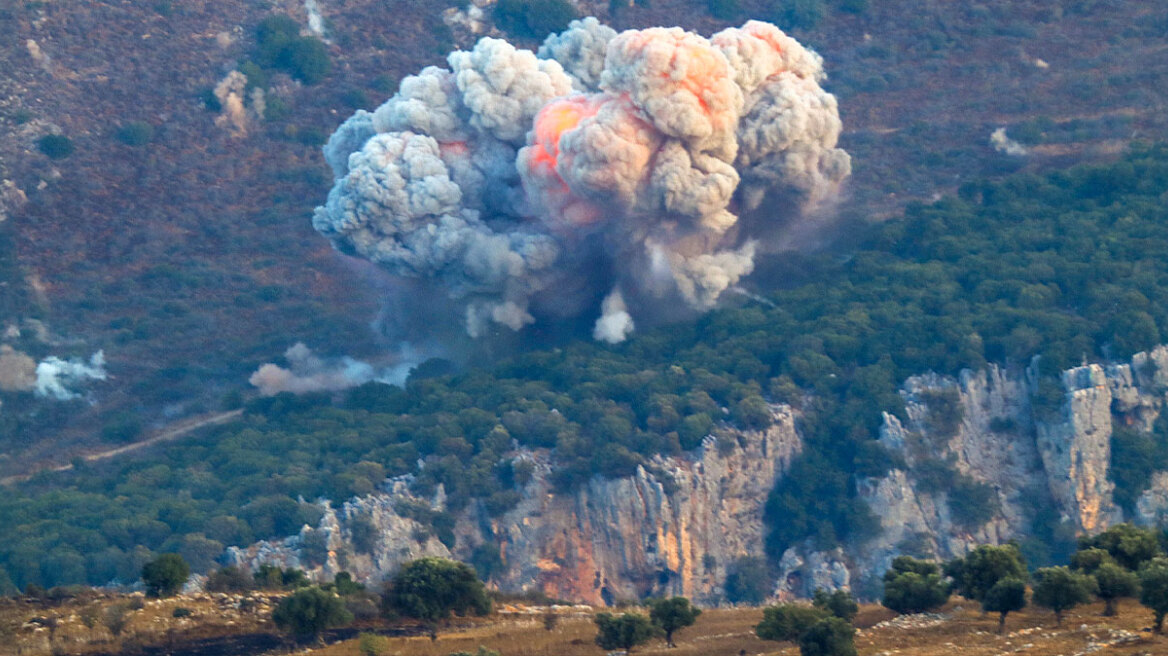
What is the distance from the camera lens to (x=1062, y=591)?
6919 centimetres

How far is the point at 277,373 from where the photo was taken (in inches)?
4823

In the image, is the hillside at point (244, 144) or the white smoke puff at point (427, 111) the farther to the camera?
the hillside at point (244, 144)

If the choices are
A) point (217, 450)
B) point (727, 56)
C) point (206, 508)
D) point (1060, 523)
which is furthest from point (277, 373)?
point (1060, 523)

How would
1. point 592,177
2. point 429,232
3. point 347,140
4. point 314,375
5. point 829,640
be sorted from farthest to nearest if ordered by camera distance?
point 314,375 → point 347,140 → point 429,232 → point 592,177 → point 829,640

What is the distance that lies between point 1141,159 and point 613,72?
3503 cm

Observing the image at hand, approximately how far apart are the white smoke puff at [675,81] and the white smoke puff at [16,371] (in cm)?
3801

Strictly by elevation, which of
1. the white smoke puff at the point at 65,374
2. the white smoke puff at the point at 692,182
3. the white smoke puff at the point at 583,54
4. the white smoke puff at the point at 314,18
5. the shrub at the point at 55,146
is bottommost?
the white smoke puff at the point at 65,374

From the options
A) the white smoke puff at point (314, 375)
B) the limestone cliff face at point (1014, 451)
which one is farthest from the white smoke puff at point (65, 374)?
the limestone cliff face at point (1014, 451)

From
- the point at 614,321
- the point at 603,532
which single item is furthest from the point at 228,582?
the point at 614,321

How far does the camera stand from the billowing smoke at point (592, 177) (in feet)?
357

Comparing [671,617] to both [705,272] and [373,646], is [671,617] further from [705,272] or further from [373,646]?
[705,272]

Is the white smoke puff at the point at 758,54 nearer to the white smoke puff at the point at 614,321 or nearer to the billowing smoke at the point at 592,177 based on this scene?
the billowing smoke at the point at 592,177

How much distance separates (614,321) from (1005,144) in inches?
1230

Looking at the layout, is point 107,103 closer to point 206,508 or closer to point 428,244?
point 428,244
